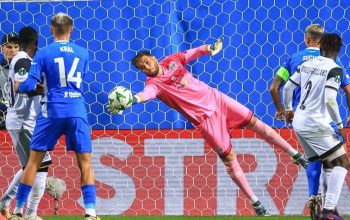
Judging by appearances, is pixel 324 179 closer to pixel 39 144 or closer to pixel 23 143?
pixel 39 144

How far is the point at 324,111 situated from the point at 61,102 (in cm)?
218

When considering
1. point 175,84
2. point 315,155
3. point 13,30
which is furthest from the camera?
point 13,30

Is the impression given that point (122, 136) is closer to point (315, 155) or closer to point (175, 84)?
point (175, 84)

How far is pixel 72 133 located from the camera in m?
8.44

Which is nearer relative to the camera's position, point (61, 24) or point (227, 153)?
point (61, 24)

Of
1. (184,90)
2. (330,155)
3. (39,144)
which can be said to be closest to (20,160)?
(39,144)

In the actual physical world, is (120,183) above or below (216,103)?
below

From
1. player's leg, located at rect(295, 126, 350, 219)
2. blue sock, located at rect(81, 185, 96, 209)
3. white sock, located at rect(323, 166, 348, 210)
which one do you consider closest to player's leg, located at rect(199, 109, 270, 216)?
player's leg, located at rect(295, 126, 350, 219)

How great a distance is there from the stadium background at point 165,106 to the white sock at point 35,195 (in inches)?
65.7

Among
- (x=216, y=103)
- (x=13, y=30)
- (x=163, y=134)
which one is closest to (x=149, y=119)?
(x=163, y=134)

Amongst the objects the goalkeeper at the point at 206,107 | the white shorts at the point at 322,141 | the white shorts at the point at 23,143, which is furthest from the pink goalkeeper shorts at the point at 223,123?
the white shorts at the point at 23,143

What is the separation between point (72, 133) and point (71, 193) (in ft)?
8.34

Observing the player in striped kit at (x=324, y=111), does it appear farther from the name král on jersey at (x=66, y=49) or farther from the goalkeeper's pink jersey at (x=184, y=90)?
the name král on jersey at (x=66, y=49)

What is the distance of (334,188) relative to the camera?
8.60 meters
